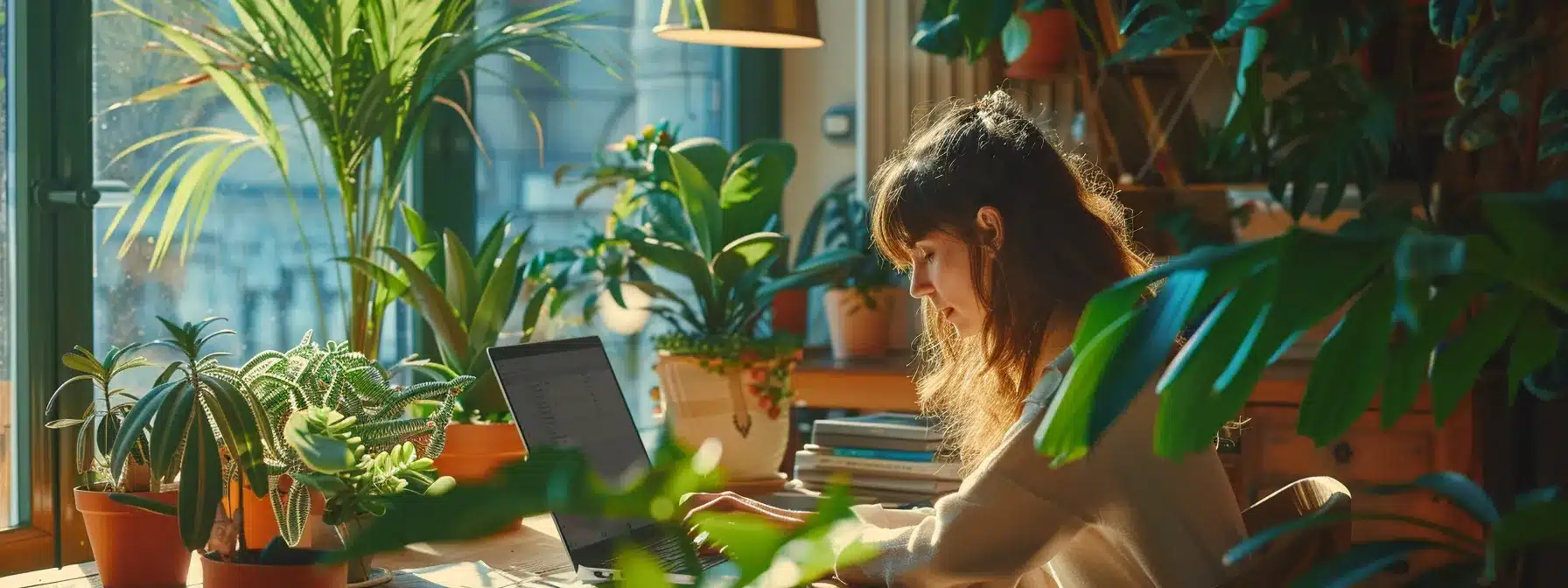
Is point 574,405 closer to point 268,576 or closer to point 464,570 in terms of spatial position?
point 464,570

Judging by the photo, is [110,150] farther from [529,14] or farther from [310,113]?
[529,14]

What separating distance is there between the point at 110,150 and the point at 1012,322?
1.51 metres

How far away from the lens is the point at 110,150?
7.40 ft

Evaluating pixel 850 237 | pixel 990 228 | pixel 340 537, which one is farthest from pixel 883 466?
pixel 850 237

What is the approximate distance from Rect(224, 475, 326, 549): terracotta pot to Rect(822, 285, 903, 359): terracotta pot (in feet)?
6.07

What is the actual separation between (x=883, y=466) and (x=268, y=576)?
942 millimetres

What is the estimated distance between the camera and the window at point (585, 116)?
3148 millimetres

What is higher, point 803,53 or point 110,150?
point 803,53

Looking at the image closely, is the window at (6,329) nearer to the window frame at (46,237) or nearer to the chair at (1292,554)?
the window frame at (46,237)

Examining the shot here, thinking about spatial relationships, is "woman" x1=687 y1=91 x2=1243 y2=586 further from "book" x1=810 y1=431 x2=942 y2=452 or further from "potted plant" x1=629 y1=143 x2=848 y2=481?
"potted plant" x1=629 y1=143 x2=848 y2=481

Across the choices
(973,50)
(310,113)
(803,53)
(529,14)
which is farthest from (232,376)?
(803,53)

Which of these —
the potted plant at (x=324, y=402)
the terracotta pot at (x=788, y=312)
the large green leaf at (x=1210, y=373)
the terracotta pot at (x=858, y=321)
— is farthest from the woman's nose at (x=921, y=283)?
the terracotta pot at (x=788, y=312)

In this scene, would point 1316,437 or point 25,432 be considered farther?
point 25,432

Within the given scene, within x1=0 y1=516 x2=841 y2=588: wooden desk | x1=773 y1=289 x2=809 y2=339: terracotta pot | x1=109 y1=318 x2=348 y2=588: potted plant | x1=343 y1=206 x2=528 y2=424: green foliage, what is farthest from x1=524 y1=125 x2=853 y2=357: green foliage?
x1=109 y1=318 x2=348 y2=588: potted plant
